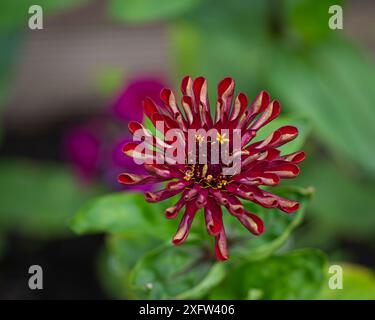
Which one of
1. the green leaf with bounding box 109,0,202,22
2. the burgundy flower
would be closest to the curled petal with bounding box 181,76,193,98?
the burgundy flower

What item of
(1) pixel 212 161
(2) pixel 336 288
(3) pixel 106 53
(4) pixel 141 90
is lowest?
(2) pixel 336 288

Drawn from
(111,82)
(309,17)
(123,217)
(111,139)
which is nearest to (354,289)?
(123,217)

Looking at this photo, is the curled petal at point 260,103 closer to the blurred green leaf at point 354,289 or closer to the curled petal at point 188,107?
the curled petal at point 188,107

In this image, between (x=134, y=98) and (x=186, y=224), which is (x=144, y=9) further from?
(x=186, y=224)

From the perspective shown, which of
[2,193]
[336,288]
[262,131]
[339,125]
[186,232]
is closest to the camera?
[186,232]

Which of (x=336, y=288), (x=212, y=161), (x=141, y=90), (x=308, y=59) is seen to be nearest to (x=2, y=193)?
(x=141, y=90)

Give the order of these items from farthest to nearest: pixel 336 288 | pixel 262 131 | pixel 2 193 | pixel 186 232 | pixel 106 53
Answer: pixel 106 53 → pixel 2 193 → pixel 336 288 → pixel 262 131 → pixel 186 232
